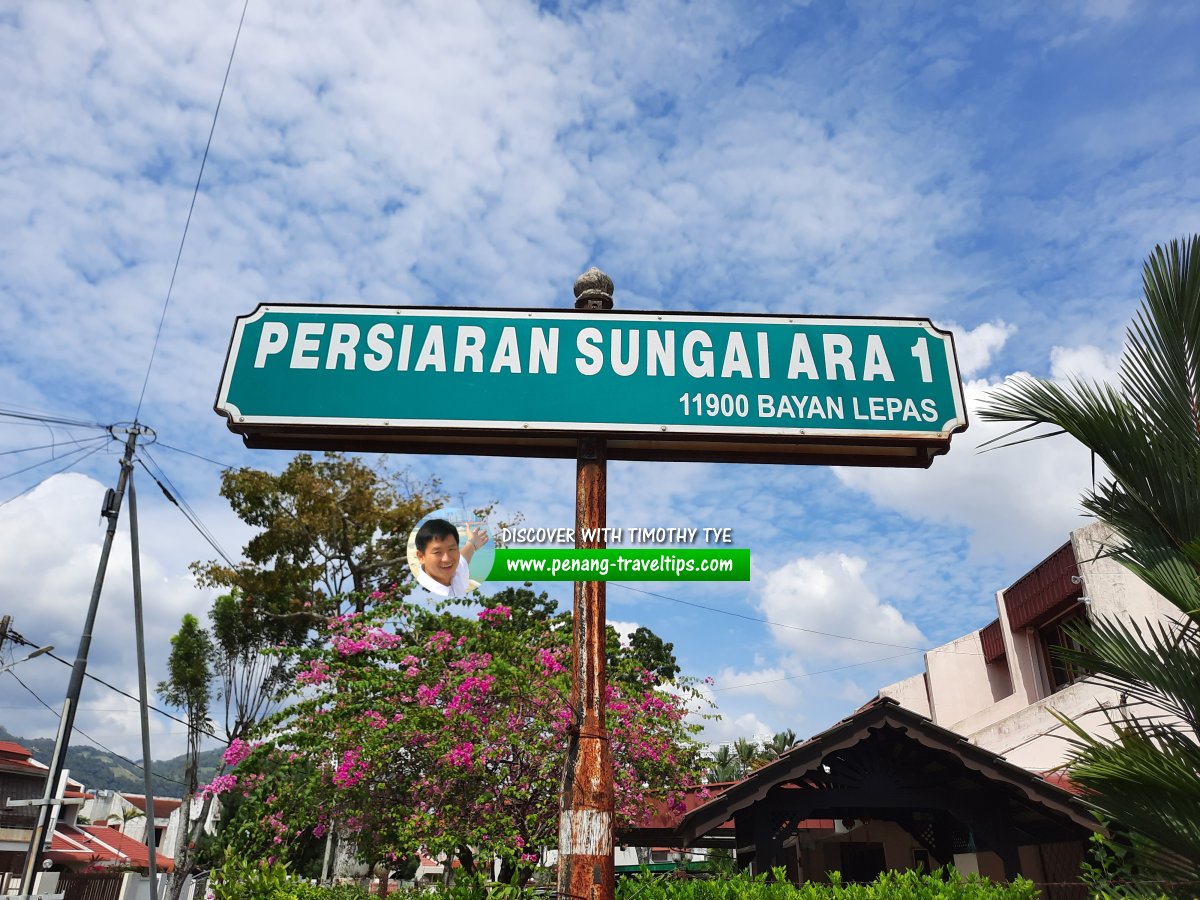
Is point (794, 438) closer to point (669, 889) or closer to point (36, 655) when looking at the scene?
point (669, 889)

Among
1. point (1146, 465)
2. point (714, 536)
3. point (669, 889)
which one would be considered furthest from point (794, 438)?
point (669, 889)

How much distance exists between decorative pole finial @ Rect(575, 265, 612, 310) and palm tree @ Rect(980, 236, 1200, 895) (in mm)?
2452

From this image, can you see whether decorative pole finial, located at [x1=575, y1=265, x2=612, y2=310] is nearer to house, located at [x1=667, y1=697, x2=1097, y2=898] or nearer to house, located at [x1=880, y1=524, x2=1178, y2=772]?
Result: house, located at [x1=667, y1=697, x2=1097, y2=898]

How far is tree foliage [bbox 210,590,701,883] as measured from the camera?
12586mm

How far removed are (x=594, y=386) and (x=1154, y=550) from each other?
10.5 feet

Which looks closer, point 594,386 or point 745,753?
point 594,386

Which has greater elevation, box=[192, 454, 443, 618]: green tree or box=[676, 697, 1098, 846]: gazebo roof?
box=[192, 454, 443, 618]: green tree

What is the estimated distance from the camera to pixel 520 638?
1552 centimetres

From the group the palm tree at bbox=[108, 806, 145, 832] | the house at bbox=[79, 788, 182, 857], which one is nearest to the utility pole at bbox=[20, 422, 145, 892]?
the house at bbox=[79, 788, 182, 857]

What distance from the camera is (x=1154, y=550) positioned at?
14.1 ft

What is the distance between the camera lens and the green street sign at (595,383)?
458 cm

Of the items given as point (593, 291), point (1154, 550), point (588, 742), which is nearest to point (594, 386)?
point (593, 291)

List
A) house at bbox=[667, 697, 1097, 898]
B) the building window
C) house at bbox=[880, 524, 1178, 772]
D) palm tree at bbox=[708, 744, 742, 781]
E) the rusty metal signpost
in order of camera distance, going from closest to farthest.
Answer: the rusty metal signpost < house at bbox=[667, 697, 1097, 898] < house at bbox=[880, 524, 1178, 772] < the building window < palm tree at bbox=[708, 744, 742, 781]

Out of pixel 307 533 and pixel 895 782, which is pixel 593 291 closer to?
pixel 895 782
